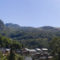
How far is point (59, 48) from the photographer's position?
2262cm

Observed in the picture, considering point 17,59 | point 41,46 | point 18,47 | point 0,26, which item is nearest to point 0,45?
point 18,47

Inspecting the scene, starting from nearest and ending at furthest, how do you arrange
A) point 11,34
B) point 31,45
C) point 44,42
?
1. point 44,42
2. point 31,45
3. point 11,34

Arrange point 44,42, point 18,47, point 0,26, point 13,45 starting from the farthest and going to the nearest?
point 0,26 < point 44,42 < point 18,47 < point 13,45

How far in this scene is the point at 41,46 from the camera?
70062 millimetres

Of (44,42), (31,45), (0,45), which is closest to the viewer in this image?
(0,45)

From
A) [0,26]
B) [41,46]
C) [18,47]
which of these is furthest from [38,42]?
[0,26]

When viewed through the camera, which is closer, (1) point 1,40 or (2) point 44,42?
(1) point 1,40

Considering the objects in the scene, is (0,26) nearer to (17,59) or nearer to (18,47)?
(18,47)

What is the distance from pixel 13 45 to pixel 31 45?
24859 millimetres

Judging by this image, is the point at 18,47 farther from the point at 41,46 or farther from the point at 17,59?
the point at 17,59

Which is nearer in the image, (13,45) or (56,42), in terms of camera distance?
(56,42)

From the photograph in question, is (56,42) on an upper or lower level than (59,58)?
upper

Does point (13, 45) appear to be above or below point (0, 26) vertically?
below

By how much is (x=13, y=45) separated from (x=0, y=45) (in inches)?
167
